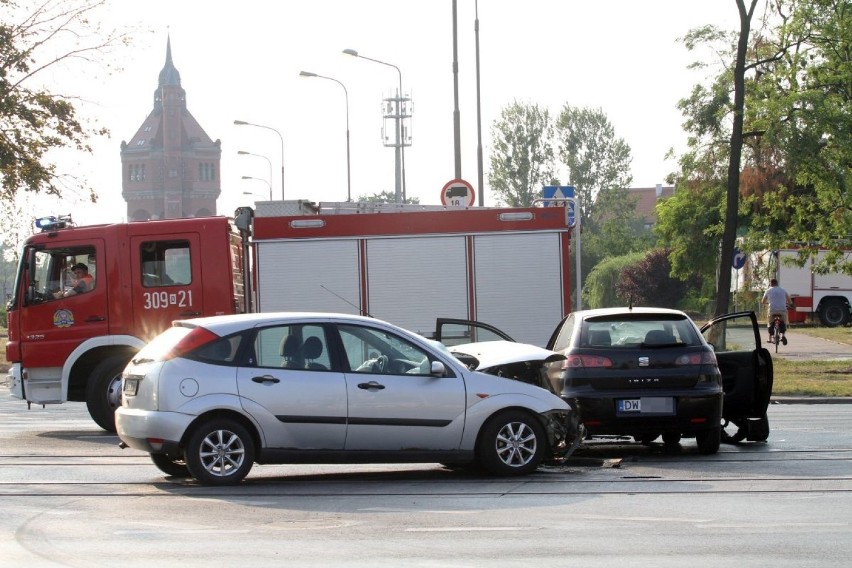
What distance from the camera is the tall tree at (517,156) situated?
9756cm

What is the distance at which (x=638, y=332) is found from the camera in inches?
517

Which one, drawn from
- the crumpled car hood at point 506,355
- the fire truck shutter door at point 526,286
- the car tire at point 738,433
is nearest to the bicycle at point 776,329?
the fire truck shutter door at point 526,286

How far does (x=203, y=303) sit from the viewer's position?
658 inches

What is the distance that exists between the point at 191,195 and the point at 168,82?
18980 millimetres

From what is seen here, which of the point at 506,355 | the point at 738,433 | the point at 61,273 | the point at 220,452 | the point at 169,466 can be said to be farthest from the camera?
the point at 61,273

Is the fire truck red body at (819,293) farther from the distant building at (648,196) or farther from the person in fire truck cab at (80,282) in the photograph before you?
the distant building at (648,196)

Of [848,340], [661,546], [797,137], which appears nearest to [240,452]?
[661,546]

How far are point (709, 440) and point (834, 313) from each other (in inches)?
1317

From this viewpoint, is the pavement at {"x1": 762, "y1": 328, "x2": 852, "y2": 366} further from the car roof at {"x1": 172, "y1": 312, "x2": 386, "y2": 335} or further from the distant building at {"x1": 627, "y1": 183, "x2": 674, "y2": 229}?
the distant building at {"x1": 627, "y1": 183, "x2": 674, "y2": 229}

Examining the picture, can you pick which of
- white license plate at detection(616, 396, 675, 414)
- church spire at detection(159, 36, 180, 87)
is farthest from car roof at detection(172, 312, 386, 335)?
church spire at detection(159, 36, 180, 87)

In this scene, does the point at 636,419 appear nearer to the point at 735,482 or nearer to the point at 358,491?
the point at 735,482

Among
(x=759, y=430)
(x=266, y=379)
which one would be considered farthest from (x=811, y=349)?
(x=266, y=379)

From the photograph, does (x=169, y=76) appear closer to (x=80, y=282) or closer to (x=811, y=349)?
(x=811, y=349)

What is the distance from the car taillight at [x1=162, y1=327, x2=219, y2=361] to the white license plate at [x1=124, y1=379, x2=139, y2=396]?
412 millimetres
